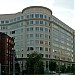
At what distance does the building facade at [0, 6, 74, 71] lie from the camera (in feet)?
305

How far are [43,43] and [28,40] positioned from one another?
676 centimetres

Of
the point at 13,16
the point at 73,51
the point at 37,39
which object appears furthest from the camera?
the point at 73,51

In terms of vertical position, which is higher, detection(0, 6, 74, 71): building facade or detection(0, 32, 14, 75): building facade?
detection(0, 6, 74, 71): building facade

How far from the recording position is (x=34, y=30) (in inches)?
3681

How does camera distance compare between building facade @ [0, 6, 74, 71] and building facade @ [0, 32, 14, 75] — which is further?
building facade @ [0, 6, 74, 71]

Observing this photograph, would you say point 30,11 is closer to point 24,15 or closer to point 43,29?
point 24,15

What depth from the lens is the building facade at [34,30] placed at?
92938mm

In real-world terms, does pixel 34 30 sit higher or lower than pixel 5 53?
higher

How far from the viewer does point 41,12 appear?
310 feet

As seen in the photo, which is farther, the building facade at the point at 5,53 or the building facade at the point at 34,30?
the building facade at the point at 34,30

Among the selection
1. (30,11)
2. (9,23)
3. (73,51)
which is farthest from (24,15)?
(73,51)

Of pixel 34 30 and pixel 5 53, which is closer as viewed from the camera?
pixel 5 53

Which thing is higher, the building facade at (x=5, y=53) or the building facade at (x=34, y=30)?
the building facade at (x=34, y=30)

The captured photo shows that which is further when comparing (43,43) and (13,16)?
(13,16)
